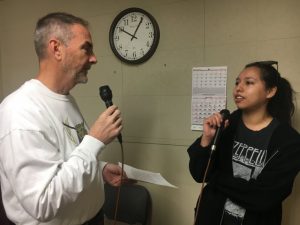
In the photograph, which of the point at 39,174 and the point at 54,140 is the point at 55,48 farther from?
the point at 39,174

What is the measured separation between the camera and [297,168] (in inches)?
54.6

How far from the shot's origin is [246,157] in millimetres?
1503

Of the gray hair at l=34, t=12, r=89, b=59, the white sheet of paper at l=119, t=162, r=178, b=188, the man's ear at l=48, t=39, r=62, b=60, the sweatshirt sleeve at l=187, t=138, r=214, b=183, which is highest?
the gray hair at l=34, t=12, r=89, b=59

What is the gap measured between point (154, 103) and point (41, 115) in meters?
1.19

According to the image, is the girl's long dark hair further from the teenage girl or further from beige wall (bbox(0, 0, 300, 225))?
beige wall (bbox(0, 0, 300, 225))

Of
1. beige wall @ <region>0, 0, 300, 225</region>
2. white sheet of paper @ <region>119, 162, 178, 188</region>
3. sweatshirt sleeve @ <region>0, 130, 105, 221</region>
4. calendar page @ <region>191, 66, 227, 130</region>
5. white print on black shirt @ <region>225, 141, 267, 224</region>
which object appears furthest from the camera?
calendar page @ <region>191, 66, 227, 130</region>

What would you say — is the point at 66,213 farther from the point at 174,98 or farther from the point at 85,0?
the point at 85,0

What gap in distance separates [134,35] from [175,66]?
409mm

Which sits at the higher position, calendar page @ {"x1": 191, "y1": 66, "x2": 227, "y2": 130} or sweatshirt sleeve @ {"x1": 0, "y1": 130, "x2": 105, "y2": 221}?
calendar page @ {"x1": 191, "y1": 66, "x2": 227, "y2": 130}

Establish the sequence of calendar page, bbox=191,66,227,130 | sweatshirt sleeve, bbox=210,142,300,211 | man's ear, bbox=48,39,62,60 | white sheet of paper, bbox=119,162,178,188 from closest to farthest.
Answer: man's ear, bbox=48,39,62,60 → sweatshirt sleeve, bbox=210,142,300,211 → white sheet of paper, bbox=119,162,178,188 → calendar page, bbox=191,66,227,130

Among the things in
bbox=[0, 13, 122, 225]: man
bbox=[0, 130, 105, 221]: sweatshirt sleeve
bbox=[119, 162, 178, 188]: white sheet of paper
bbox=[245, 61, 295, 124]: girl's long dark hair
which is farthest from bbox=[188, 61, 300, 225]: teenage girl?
bbox=[0, 130, 105, 221]: sweatshirt sleeve

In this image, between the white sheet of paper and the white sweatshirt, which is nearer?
the white sweatshirt

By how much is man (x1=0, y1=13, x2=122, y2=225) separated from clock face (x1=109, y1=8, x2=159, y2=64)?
2.93 ft

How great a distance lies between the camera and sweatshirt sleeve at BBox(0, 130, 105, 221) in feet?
3.20
